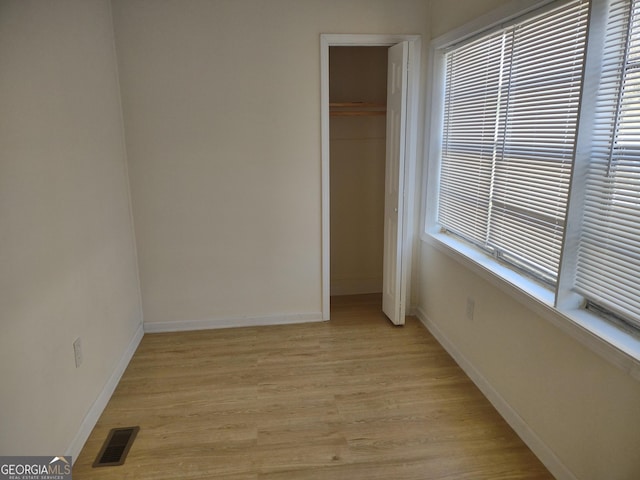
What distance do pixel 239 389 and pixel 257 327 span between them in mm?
876

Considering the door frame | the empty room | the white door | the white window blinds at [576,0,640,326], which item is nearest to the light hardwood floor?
the empty room

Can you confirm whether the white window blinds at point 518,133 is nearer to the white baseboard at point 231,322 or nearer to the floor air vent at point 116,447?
the white baseboard at point 231,322

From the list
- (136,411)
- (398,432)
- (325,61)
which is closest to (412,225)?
(325,61)

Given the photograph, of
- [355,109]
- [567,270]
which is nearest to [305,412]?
[567,270]

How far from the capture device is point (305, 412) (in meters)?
2.46

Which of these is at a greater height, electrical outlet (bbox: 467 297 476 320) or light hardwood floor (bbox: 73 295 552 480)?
electrical outlet (bbox: 467 297 476 320)

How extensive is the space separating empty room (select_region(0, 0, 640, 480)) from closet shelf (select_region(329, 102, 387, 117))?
39 mm

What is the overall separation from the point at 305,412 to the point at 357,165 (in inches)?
93.3

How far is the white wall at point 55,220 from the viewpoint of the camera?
167 centimetres

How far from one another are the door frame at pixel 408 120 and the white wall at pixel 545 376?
326 mm

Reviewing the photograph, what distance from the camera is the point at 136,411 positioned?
2.49 metres

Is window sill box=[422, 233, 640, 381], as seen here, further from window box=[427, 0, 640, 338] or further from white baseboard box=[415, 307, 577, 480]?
white baseboard box=[415, 307, 577, 480]

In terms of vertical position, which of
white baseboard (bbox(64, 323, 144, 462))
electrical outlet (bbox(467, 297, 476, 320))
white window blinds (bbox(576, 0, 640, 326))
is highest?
white window blinds (bbox(576, 0, 640, 326))
